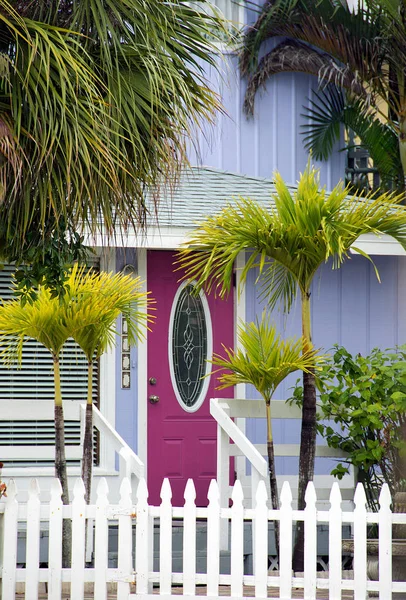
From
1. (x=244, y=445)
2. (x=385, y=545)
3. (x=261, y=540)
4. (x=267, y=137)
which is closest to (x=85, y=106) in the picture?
(x=261, y=540)

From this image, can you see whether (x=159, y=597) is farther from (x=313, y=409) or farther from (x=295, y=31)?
(x=295, y=31)

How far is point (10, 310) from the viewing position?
686 centimetres

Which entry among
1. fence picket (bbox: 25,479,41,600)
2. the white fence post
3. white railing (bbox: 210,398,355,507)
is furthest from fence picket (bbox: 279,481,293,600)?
the white fence post

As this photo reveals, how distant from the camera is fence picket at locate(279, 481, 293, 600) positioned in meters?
5.79

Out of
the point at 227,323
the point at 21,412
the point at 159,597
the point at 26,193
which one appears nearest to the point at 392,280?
the point at 227,323

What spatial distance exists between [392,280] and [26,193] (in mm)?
5348

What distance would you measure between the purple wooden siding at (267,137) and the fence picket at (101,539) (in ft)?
17.3

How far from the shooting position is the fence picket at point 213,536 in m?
5.76

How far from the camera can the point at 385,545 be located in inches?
229

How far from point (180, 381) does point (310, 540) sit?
3.71 meters

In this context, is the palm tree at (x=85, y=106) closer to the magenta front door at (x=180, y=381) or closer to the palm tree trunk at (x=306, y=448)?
the palm tree trunk at (x=306, y=448)

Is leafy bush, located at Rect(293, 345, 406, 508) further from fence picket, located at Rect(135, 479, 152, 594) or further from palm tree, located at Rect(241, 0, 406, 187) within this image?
palm tree, located at Rect(241, 0, 406, 187)

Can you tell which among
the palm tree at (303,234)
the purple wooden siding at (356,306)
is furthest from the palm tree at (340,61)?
the palm tree at (303,234)

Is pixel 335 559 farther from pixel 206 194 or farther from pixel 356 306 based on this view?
pixel 206 194
